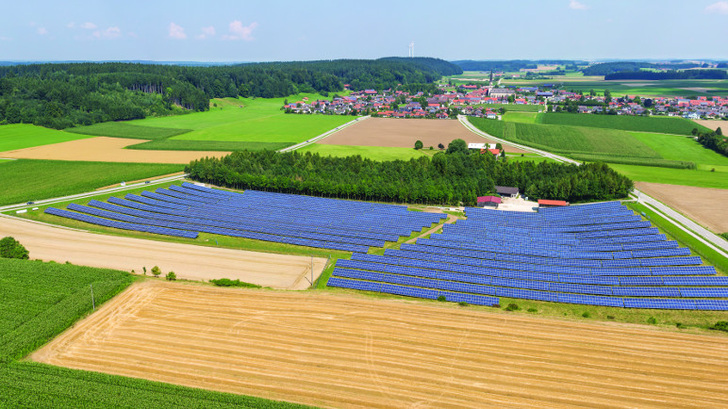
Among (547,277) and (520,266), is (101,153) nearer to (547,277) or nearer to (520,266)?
(520,266)

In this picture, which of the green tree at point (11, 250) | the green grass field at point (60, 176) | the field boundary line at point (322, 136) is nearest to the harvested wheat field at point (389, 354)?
the green tree at point (11, 250)

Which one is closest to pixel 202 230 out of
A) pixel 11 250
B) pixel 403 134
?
pixel 11 250

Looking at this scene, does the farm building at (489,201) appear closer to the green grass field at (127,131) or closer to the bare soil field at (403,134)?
the bare soil field at (403,134)

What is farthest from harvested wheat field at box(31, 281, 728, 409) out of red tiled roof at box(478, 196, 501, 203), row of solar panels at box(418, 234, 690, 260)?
red tiled roof at box(478, 196, 501, 203)

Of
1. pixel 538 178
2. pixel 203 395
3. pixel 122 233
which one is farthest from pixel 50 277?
pixel 538 178

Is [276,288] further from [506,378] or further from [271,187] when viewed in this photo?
[271,187]

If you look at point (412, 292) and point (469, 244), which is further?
point (469, 244)

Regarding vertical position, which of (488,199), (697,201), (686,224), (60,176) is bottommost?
(686,224)
